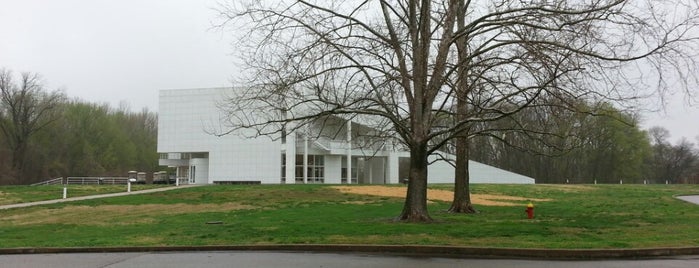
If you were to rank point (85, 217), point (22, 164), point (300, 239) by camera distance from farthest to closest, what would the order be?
point (22, 164) → point (85, 217) → point (300, 239)

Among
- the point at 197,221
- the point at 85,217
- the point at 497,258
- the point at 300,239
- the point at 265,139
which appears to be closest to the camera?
the point at 497,258

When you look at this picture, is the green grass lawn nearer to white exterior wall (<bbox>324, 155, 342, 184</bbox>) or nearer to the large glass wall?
the large glass wall

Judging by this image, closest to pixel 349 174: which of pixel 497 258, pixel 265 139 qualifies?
pixel 265 139

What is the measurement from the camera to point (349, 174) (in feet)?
209

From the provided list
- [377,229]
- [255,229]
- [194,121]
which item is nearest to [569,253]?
[377,229]

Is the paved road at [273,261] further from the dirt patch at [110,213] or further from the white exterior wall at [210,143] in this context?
the white exterior wall at [210,143]

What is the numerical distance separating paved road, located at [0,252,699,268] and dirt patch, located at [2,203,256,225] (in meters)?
8.61

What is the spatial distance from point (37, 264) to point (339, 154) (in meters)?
51.2

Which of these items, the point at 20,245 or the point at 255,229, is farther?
the point at 255,229

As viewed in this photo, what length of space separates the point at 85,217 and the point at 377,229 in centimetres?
1421

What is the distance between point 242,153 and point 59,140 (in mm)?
37129

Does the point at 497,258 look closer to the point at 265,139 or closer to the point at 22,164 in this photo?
the point at 265,139

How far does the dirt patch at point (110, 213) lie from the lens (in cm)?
2186

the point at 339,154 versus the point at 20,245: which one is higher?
the point at 339,154
